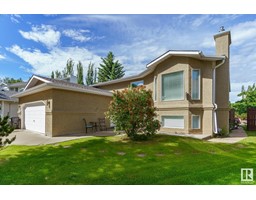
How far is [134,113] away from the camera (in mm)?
9078

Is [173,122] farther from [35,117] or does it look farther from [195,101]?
[35,117]

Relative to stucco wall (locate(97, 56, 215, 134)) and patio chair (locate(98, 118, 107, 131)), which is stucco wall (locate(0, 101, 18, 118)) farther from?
stucco wall (locate(97, 56, 215, 134))

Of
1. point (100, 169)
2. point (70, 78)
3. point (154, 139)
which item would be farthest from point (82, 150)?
point (70, 78)

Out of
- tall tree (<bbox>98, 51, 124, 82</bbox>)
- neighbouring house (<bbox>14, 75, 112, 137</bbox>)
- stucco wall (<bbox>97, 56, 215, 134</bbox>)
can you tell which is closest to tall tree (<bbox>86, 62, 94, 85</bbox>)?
tall tree (<bbox>98, 51, 124, 82</bbox>)

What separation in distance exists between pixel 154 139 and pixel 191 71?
5595 millimetres

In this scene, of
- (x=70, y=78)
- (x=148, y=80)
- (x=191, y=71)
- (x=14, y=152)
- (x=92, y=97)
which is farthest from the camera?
(x=70, y=78)

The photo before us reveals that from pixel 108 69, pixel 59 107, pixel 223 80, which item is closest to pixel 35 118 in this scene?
pixel 59 107

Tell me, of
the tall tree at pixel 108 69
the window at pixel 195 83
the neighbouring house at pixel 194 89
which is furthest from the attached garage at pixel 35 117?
the tall tree at pixel 108 69

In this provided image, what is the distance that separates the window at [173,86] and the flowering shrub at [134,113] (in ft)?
11.7

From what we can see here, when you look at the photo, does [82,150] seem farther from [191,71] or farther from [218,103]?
[218,103]

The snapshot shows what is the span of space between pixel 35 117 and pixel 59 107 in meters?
3.64

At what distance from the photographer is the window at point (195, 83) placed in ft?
38.0

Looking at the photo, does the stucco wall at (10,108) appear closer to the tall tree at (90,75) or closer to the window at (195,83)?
the tall tree at (90,75)

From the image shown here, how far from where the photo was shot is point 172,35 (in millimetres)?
10617
